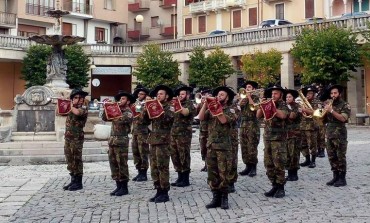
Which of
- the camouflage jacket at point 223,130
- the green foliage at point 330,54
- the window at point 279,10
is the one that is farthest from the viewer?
the window at point 279,10

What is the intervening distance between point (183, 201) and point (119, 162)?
157cm

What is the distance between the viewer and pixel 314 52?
100.0 feet

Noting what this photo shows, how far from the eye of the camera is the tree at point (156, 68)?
1499 inches

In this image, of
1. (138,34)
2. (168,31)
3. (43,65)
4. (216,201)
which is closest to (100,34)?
(138,34)

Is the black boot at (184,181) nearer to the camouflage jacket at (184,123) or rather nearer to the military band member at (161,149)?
the camouflage jacket at (184,123)

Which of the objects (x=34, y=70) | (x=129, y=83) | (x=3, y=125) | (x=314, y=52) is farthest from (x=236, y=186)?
(x=129, y=83)

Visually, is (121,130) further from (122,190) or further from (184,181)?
(184,181)

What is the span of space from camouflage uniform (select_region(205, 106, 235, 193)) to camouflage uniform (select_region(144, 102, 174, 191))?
890 mm

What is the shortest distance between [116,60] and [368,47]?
2035cm

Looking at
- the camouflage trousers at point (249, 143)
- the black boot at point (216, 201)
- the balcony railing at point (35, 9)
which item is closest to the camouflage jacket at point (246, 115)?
the camouflage trousers at point (249, 143)

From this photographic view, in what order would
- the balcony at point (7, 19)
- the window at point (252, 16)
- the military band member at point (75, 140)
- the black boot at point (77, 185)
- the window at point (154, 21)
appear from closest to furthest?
the black boot at point (77, 185) → the military band member at point (75, 140) → the balcony at point (7, 19) → the window at point (252, 16) → the window at point (154, 21)

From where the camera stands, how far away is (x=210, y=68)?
3591 cm

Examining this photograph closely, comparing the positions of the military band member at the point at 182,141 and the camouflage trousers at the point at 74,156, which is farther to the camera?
the military band member at the point at 182,141

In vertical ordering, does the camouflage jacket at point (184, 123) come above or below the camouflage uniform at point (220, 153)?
above
